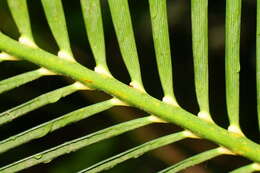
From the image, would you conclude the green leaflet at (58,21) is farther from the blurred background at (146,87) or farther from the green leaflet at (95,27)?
the blurred background at (146,87)

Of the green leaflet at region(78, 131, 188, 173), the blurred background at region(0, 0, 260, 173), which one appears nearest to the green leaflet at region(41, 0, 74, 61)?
the green leaflet at region(78, 131, 188, 173)

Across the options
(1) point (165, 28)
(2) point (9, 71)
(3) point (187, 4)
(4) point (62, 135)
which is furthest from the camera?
(3) point (187, 4)

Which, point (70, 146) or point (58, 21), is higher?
point (58, 21)

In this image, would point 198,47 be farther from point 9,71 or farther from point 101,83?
point 9,71

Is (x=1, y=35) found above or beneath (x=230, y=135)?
above

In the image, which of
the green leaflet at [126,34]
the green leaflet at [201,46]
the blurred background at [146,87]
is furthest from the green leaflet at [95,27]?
the blurred background at [146,87]

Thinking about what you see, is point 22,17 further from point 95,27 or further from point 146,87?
point 146,87

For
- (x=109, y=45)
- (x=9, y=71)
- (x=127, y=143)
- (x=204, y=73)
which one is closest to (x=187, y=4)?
(x=109, y=45)

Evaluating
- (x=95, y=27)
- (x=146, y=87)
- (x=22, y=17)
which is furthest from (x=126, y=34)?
(x=146, y=87)

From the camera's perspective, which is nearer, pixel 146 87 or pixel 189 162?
pixel 189 162
